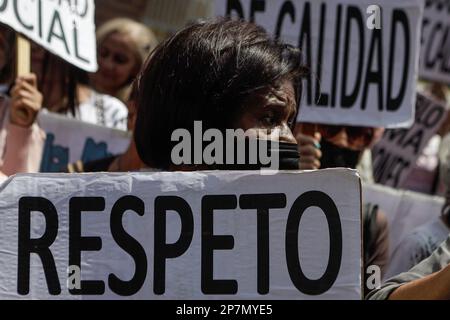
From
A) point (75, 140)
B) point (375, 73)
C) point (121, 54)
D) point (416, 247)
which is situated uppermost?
point (121, 54)

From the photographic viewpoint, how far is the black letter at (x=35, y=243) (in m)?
2.41

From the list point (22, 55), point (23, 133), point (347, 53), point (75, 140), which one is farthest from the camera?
point (75, 140)

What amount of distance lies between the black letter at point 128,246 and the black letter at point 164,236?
0.09 ft

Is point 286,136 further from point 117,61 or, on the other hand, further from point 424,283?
point 117,61

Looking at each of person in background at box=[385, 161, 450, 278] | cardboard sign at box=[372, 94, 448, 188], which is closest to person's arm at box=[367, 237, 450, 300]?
person in background at box=[385, 161, 450, 278]

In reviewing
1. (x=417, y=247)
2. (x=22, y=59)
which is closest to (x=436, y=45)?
(x=417, y=247)

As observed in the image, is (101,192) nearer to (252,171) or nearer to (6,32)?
(252,171)

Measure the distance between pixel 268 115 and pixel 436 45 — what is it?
448 cm

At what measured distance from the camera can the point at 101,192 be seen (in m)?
2.45

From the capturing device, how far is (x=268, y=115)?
253 cm

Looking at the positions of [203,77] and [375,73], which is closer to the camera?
[203,77]

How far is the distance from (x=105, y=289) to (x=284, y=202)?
0.38 m

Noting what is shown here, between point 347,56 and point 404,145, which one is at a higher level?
point 347,56

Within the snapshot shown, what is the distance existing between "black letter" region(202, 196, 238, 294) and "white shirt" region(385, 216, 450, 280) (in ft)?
6.64
